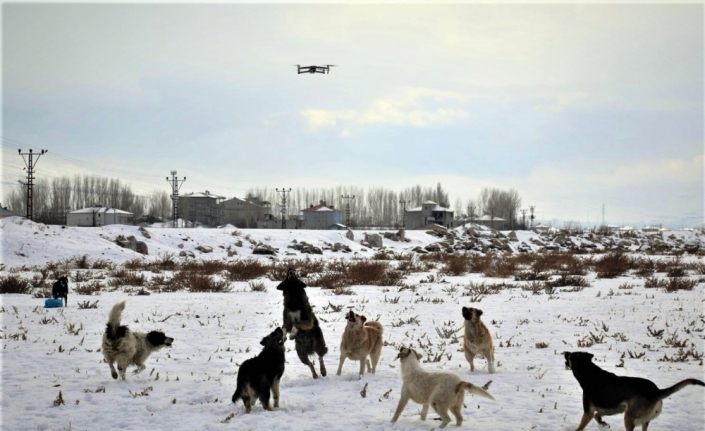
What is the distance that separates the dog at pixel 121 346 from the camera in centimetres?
669

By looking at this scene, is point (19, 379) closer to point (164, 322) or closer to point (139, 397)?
point (139, 397)

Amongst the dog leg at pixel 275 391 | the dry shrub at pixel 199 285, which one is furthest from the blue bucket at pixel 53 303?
the dog leg at pixel 275 391

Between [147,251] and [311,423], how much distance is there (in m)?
27.0

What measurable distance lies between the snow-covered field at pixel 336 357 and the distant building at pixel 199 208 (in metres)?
A: 83.9

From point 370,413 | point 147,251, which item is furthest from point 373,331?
point 147,251

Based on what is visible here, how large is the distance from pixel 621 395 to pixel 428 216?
87.1 meters

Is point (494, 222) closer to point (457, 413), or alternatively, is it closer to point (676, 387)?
point (457, 413)

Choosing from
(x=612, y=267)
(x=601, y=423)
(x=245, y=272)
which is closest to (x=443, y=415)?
(x=601, y=423)

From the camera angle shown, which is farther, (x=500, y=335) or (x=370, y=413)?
(x=500, y=335)

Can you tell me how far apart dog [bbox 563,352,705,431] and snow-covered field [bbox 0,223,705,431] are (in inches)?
19.8

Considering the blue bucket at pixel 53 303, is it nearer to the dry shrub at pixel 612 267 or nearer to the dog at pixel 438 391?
the dog at pixel 438 391

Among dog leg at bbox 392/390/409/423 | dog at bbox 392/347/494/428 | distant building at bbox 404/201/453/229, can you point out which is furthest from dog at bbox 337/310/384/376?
distant building at bbox 404/201/453/229

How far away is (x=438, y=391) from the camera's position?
509 centimetres

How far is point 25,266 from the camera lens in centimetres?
2214
